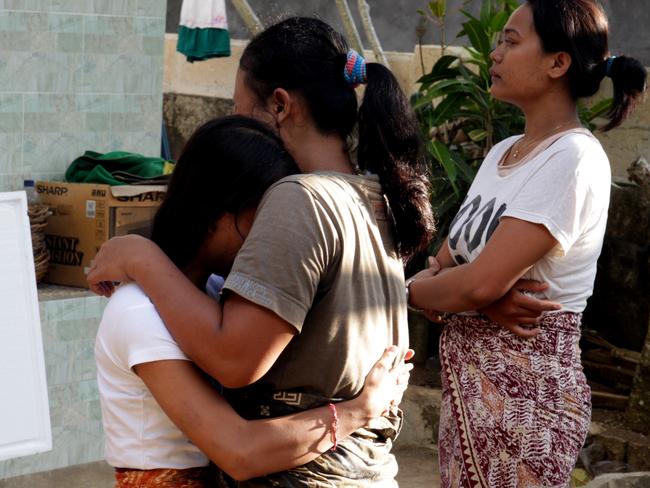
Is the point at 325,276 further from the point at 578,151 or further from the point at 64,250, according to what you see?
the point at 64,250

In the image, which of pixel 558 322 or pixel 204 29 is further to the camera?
pixel 204 29

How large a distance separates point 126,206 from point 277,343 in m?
2.78

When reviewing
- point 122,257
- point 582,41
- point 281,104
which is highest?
point 582,41

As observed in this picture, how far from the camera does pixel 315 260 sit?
163 cm

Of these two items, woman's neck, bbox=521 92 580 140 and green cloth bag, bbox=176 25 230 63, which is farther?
green cloth bag, bbox=176 25 230 63

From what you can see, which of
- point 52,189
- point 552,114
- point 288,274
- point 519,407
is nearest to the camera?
point 288,274

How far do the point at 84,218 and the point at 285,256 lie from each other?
287 centimetres

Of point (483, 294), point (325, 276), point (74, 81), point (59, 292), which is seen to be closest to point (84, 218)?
point (59, 292)

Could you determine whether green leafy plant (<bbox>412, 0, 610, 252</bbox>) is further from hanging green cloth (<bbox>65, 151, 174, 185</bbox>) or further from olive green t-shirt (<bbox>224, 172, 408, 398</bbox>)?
olive green t-shirt (<bbox>224, 172, 408, 398</bbox>)

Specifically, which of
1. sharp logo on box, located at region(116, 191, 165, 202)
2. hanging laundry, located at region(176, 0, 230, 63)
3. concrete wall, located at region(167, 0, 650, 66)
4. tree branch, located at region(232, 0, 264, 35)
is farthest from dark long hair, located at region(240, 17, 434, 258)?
concrete wall, located at region(167, 0, 650, 66)

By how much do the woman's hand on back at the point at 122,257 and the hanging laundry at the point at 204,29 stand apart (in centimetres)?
721

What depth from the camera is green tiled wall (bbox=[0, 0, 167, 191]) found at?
436cm

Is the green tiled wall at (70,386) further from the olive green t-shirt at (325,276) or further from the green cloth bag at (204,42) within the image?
the green cloth bag at (204,42)

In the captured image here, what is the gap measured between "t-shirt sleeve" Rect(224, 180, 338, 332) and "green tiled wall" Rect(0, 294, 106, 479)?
2.82 meters
